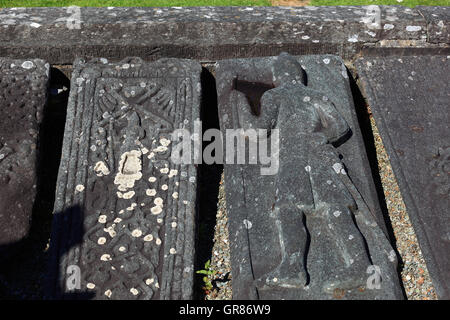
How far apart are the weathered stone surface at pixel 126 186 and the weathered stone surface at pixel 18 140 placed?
242 millimetres

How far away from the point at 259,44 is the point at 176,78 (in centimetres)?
85

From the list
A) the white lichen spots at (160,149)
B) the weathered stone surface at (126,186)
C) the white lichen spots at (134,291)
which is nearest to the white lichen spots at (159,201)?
the weathered stone surface at (126,186)

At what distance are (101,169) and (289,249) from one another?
1472 mm

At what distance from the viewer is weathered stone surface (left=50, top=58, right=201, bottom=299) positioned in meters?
3.24

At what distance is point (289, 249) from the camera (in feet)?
10.6

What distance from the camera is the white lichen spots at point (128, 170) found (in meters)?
3.66

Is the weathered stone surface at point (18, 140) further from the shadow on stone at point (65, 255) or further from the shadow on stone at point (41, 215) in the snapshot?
the shadow on stone at point (65, 255)

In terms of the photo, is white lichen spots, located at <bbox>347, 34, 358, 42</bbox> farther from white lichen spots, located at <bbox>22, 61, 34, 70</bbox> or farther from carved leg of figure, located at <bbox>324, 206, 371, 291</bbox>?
white lichen spots, located at <bbox>22, 61, 34, 70</bbox>

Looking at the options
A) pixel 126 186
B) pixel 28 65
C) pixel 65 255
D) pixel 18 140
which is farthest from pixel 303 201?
pixel 28 65

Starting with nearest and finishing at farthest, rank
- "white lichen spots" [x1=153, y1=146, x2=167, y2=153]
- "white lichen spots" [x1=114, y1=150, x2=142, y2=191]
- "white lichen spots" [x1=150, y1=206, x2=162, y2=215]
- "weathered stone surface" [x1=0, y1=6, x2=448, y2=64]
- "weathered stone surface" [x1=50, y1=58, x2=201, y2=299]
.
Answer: "weathered stone surface" [x1=50, y1=58, x2=201, y2=299] < "white lichen spots" [x1=150, y1=206, x2=162, y2=215] < "white lichen spots" [x1=114, y1=150, x2=142, y2=191] < "white lichen spots" [x1=153, y1=146, x2=167, y2=153] < "weathered stone surface" [x1=0, y1=6, x2=448, y2=64]

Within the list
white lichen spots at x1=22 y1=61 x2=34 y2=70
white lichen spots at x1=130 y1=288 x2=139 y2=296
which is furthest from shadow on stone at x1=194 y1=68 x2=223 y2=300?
white lichen spots at x1=22 y1=61 x2=34 y2=70

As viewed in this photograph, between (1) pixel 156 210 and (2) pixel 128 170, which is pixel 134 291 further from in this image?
(2) pixel 128 170

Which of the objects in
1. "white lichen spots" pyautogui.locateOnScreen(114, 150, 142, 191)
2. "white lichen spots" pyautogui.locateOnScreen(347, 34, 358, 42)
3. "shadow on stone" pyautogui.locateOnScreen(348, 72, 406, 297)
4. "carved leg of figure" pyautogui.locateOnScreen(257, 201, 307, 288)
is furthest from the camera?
"white lichen spots" pyautogui.locateOnScreen(347, 34, 358, 42)
